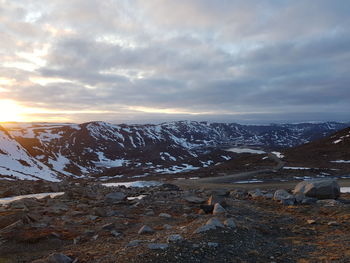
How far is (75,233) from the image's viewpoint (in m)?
13.2

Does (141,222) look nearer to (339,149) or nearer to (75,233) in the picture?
(75,233)

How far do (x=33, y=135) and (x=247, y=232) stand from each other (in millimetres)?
193548

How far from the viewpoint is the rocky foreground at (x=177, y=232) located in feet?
31.2

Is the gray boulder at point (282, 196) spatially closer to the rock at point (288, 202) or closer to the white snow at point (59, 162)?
the rock at point (288, 202)

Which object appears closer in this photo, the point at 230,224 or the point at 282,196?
the point at 230,224

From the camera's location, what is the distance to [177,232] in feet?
39.1

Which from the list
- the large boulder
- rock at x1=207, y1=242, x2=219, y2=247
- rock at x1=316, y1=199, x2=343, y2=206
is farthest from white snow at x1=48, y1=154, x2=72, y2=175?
rock at x1=207, y1=242, x2=219, y2=247

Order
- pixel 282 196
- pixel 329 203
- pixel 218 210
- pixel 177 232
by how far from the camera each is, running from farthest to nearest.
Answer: pixel 282 196, pixel 329 203, pixel 218 210, pixel 177 232

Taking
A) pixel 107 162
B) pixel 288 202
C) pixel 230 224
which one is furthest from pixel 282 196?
pixel 107 162

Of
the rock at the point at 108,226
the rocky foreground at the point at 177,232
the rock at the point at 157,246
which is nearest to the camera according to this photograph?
the rock at the point at 157,246

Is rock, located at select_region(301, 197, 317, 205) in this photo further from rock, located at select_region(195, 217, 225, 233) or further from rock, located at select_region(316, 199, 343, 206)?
rock, located at select_region(195, 217, 225, 233)

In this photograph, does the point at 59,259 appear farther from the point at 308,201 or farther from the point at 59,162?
the point at 59,162

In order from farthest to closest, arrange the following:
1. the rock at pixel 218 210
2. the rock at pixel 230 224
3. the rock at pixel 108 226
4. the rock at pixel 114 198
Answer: the rock at pixel 114 198, the rock at pixel 218 210, the rock at pixel 108 226, the rock at pixel 230 224

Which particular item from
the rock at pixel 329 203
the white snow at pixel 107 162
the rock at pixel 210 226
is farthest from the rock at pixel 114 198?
the white snow at pixel 107 162
